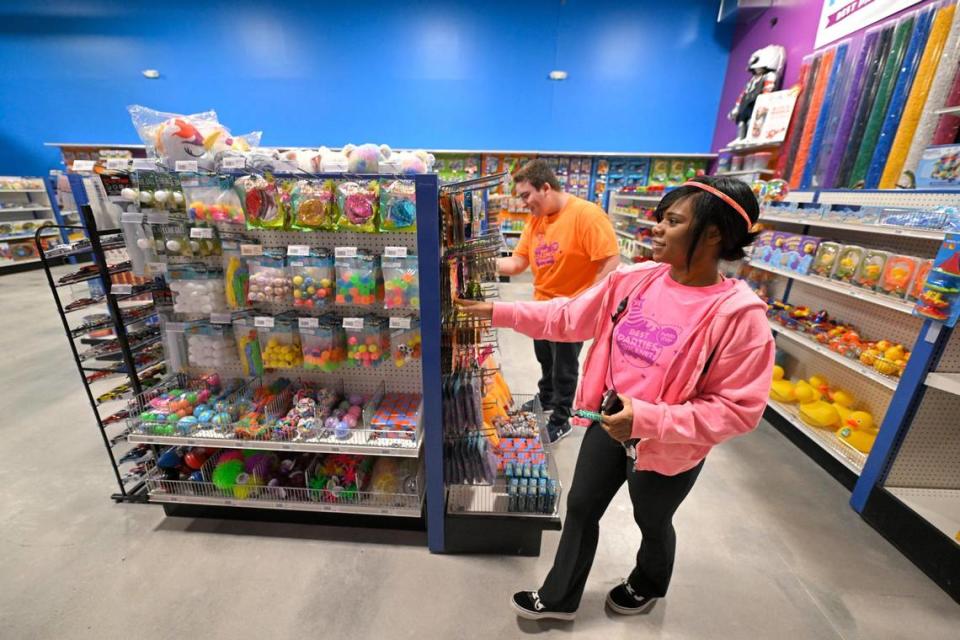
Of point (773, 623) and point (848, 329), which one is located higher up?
point (848, 329)

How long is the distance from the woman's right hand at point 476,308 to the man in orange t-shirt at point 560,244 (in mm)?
798

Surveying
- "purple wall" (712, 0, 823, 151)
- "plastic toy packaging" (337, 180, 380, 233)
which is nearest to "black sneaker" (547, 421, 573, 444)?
"plastic toy packaging" (337, 180, 380, 233)

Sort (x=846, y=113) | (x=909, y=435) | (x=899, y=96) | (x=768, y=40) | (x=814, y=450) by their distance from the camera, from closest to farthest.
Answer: (x=909, y=435)
(x=814, y=450)
(x=899, y=96)
(x=846, y=113)
(x=768, y=40)

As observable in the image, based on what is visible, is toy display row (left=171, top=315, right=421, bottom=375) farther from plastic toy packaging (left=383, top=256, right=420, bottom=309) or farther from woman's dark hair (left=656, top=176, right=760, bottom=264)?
woman's dark hair (left=656, top=176, right=760, bottom=264)

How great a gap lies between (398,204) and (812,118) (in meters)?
4.61

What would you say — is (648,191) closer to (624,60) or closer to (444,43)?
(624,60)

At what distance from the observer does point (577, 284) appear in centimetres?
253

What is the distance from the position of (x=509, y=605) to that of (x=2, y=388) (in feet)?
15.4

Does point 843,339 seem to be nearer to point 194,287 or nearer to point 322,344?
point 322,344

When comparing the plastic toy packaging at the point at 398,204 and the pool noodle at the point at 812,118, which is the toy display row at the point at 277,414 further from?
the pool noodle at the point at 812,118

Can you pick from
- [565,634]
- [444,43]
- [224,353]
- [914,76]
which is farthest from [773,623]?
[444,43]

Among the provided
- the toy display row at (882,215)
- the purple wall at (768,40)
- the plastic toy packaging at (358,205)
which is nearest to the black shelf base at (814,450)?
the toy display row at (882,215)

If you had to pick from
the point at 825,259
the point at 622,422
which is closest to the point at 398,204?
the point at 622,422

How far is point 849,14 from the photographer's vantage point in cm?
377
